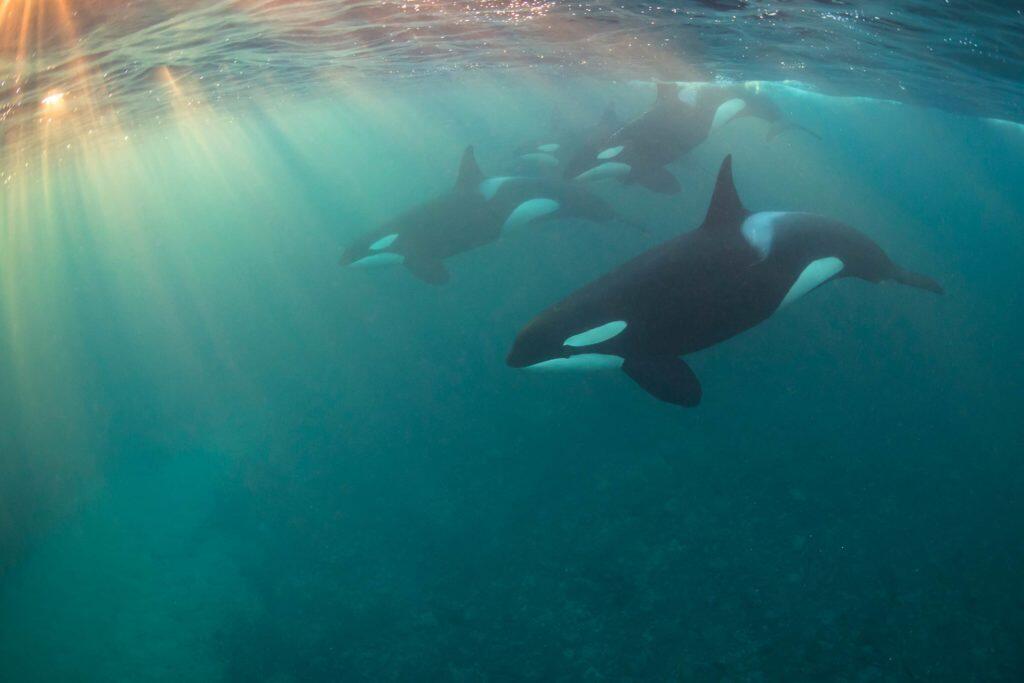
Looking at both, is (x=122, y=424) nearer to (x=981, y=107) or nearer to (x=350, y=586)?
(x=350, y=586)

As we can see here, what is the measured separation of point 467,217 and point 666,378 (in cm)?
692

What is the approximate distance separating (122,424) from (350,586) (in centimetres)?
1031

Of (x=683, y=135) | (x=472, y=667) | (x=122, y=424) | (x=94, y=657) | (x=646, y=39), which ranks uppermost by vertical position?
(x=646, y=39)

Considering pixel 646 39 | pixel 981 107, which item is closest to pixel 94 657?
pixel 646 39

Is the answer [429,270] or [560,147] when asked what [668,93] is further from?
[429,270]

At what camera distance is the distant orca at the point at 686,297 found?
6781 millimetres

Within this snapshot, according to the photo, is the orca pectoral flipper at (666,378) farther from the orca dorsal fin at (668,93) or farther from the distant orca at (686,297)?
the orca dorsal fin at (668,93)

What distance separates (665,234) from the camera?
16.7 meters

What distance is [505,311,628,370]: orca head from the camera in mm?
7035

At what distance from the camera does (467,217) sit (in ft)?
41.9

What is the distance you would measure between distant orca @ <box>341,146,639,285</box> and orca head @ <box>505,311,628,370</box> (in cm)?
603

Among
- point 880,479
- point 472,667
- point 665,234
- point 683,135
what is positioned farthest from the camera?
point 665,234

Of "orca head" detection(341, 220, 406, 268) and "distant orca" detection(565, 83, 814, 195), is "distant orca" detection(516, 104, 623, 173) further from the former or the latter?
"orca head" detection(341, 220, 406, 268)

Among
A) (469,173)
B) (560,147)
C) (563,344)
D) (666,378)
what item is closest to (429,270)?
(469,173)
